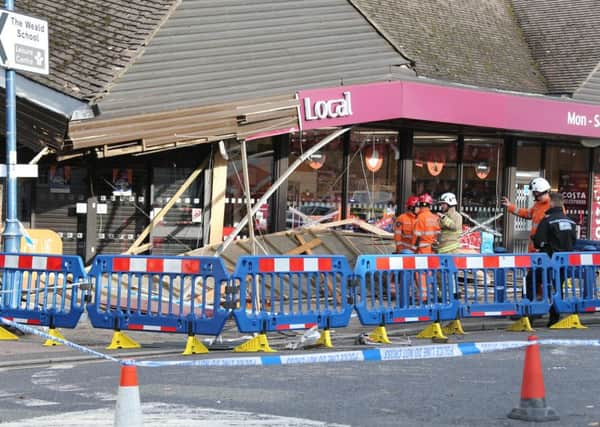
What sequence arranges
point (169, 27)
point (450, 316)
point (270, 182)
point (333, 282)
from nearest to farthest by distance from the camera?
point (333, 282), point (450, 316), point (169, 27), point (270, 182)

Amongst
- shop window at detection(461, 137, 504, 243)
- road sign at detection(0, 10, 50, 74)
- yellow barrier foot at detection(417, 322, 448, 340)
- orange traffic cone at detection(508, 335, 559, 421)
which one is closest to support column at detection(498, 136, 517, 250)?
shop window at detection(461, 137, 504, 243)

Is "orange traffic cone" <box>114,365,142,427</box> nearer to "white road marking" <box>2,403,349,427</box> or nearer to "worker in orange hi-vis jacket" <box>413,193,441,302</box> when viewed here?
"white road marking" <box>2,403,349,427</box>

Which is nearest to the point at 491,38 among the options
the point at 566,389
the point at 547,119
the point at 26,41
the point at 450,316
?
the point at 547,119

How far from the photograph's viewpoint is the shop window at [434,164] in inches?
801

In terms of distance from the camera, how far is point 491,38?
2273 centimetres

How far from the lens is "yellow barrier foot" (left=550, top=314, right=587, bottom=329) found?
547 inches

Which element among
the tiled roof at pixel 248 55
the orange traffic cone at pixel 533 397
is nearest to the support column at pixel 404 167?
the tiled roof at pixel 248 55

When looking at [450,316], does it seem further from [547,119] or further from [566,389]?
[547,119]

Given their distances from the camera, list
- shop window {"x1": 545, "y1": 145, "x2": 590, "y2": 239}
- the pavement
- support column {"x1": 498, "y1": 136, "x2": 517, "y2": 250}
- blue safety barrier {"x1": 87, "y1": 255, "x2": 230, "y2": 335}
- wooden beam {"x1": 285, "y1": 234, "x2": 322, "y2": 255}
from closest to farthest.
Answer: the pavement, blue safety barrier {"x1": 87, "y1": 255, "x2": 230, "y2": 335}, wooden beam {"x1": 285, "y1": 234, "x2": 322, "y2": 255}, support column {"x1": 498, "y1": 136, "x2": 517, "y2": 250}, shop window {"x1": 545, "y1": 145, "x2": 590, "y2": 239}

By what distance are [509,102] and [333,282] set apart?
8.83 metres

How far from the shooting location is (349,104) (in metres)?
16.8

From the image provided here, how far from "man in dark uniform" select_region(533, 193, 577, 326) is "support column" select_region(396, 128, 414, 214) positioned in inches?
228

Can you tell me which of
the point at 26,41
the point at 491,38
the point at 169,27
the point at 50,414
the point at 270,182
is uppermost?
the point at 491,38

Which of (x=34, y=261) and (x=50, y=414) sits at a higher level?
(x=34, y=261)
